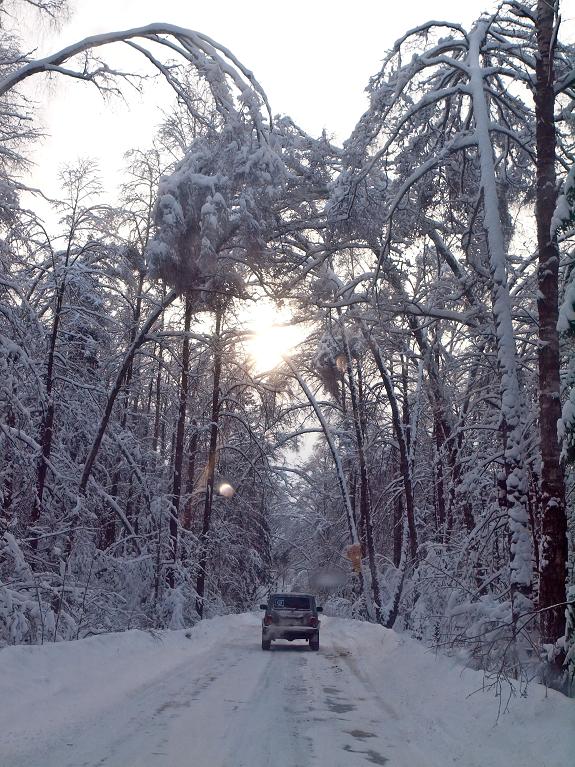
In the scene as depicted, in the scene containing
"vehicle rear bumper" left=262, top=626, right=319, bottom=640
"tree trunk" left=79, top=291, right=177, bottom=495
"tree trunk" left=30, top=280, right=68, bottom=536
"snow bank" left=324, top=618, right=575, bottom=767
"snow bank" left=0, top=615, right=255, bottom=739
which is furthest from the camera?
"vehicle rear bumper" left=262, top=626, right=319, bottom=640

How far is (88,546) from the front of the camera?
1867 centimetres

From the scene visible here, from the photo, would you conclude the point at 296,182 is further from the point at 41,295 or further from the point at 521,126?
the point at 41,295

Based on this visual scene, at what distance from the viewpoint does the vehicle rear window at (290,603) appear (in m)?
22.0

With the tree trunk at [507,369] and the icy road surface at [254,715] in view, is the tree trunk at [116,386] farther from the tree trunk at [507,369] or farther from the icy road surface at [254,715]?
the tree trunk at [507,369]

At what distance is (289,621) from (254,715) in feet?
42.0

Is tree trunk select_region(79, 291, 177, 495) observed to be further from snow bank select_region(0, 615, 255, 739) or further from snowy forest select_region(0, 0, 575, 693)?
snow bank select_region(0, 615, 255, 739)

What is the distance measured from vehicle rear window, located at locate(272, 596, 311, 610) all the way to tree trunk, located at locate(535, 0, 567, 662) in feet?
46.3

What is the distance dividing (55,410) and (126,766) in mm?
13716

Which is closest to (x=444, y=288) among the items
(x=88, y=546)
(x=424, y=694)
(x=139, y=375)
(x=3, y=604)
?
(x=424, y=694)

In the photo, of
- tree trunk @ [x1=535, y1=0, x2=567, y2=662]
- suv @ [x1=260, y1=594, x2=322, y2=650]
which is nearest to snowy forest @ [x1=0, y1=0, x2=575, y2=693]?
tree trunk @ [x1=535, y1=0, x2=567, y2=662]

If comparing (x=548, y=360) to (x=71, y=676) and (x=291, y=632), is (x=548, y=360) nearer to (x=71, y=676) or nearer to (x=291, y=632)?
(x=71, y=676)

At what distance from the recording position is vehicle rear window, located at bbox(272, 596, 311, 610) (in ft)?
72.1

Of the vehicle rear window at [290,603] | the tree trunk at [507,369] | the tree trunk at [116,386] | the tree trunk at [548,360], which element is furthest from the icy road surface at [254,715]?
the vehicle rear window at [290,603]

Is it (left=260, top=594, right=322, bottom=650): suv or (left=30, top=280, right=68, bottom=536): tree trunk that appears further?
(left=260, top=594, right=322, bottom=650): suv
